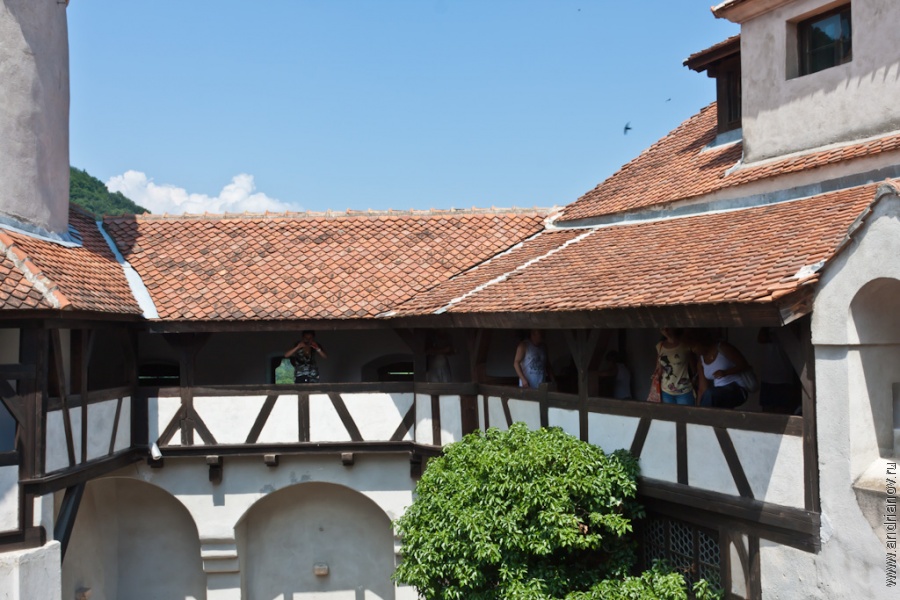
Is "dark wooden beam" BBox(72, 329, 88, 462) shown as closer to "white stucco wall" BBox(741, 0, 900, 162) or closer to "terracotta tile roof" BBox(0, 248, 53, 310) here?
"terracotta tile roof" BBox(0, 248, 53, 310)

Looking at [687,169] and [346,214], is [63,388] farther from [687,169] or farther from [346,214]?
[687,169]

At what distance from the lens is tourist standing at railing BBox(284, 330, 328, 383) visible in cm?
1357

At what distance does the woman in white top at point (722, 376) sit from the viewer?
28.8 ft

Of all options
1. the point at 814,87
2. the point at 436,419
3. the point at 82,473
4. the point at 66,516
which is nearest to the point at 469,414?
the point at 436,419

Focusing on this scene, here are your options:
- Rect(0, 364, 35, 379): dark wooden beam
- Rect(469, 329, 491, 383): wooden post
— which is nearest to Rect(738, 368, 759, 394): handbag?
Rect(469, 329, 491, 383): wooden post

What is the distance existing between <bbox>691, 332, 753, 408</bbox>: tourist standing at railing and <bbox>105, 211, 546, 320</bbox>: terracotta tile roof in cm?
536

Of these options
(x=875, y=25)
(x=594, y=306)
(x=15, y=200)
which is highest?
(x=875, y=25)

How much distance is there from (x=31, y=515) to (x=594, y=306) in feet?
21.7

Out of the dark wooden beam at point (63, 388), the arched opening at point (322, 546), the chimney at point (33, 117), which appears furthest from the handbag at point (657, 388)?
the chimney at point (33, 117)

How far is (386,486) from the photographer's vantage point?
13.6 metres

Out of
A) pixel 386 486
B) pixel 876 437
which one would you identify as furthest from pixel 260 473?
pixel 876 437

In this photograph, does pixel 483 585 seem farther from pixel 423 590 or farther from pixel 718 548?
pixel 718 548

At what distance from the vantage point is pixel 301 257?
14539 mm

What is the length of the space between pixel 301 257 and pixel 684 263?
707 cm
